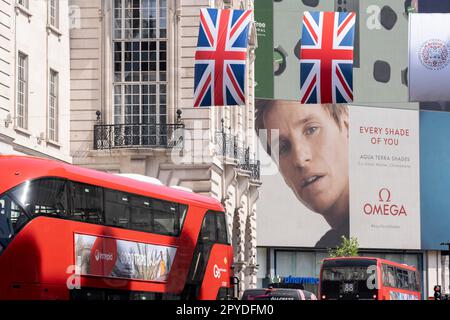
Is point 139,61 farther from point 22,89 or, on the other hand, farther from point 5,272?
point 5,272

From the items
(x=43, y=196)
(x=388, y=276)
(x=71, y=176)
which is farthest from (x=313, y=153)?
(x=43, y=196)

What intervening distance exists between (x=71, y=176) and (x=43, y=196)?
1322 mm

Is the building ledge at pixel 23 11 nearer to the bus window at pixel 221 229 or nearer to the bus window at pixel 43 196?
the bus window at pixel 221 229

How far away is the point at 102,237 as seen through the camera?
27.1 meters

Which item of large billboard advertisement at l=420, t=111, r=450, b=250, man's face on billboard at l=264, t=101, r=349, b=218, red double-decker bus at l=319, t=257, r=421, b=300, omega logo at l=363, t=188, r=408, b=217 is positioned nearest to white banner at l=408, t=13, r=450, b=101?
A: red double-decker bus at l=319, t=257, r=421, b=300

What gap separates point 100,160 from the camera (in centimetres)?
4606

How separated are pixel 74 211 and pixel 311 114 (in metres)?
79.5

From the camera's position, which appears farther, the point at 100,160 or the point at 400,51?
the point at 400,51

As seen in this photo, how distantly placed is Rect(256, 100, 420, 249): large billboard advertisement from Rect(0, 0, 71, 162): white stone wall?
57.9m

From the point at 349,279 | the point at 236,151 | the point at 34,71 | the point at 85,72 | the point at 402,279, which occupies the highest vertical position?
the point at 85,72

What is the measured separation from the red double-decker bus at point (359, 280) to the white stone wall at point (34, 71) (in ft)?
38.0

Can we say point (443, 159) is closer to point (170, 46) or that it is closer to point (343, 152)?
point (343, 152)

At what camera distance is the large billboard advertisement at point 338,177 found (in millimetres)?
103188
